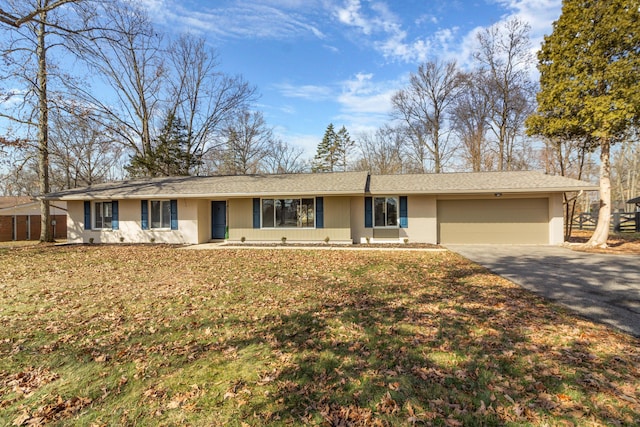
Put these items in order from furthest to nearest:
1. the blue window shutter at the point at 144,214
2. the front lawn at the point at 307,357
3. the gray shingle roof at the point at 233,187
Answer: the blue window shutter at the point at 144,214 → the gray shingle roof at the point at 233,187 → the front lawn at the point at 307,357

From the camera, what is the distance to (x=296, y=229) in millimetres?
14000

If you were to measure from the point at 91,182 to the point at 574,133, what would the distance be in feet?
111

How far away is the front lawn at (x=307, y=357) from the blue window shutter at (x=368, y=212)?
23.9 feet

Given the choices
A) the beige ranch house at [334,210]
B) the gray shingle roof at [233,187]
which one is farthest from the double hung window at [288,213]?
the gray shingle roof at [233,187]

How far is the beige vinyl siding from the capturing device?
44.6ft

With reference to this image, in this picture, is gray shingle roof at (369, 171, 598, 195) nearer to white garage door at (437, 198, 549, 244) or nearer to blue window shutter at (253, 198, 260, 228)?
white garage door at (437, 198, 549, 244)

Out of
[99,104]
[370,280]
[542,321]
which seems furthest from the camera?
[99,104]

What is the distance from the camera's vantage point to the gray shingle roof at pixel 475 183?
12230 millimetres

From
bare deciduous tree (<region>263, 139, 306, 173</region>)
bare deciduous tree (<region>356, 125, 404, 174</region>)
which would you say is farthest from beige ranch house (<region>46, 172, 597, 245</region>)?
bare deciduous tree (<region>263, 139, 306, 173</region>)

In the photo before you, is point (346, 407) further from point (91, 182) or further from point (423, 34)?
point (91, 182)

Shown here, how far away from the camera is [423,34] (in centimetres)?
1318

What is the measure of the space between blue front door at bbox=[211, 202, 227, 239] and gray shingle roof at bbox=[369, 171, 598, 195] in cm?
753

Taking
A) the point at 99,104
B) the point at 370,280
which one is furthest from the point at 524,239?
the point at 99,104

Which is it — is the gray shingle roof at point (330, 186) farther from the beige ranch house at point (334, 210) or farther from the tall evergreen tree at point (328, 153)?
the tall evergreen tree at point (328, 153)
